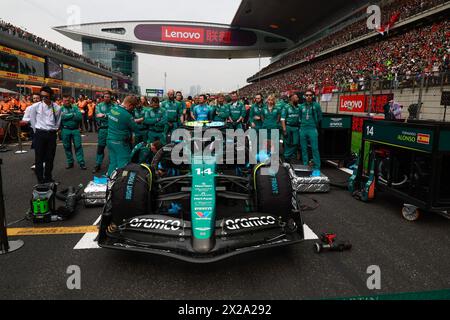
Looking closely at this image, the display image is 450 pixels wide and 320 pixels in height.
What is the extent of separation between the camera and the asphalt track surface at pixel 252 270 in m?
2.56

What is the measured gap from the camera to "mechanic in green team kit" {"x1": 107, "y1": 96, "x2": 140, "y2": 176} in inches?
204

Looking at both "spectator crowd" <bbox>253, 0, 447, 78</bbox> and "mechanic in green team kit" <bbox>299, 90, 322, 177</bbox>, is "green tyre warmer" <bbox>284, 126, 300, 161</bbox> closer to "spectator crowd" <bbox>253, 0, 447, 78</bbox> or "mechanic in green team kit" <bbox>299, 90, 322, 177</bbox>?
"mechanic in green team kit" <bbox>299, 90, 322, 177</bbox>

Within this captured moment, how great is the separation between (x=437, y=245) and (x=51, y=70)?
113 ft

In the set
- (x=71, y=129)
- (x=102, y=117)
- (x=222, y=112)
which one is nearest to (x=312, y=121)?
(x=222, y=112)

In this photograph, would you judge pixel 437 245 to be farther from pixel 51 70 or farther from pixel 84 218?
pixel 51 70

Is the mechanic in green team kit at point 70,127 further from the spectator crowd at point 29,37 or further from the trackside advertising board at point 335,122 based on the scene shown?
the spectator crowd at point 29,37

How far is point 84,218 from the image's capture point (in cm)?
436

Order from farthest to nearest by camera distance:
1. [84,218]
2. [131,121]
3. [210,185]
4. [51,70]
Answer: [51,70], [131,121], [84,218], [210,185]

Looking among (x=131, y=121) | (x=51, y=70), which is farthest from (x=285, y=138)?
(x=51, y=70)

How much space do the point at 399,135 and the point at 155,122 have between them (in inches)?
209

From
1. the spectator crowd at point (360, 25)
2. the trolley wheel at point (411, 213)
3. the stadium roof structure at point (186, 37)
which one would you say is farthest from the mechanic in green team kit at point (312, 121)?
the stadium roof structure at point (186, 37)

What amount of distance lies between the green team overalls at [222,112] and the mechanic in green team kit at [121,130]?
16.7ft

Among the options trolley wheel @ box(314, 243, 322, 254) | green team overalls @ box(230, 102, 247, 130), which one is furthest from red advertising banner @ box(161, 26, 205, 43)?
trolley wheel @ box(314, 243, 322, 254)

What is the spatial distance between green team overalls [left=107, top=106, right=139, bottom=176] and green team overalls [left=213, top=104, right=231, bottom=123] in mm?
5124
